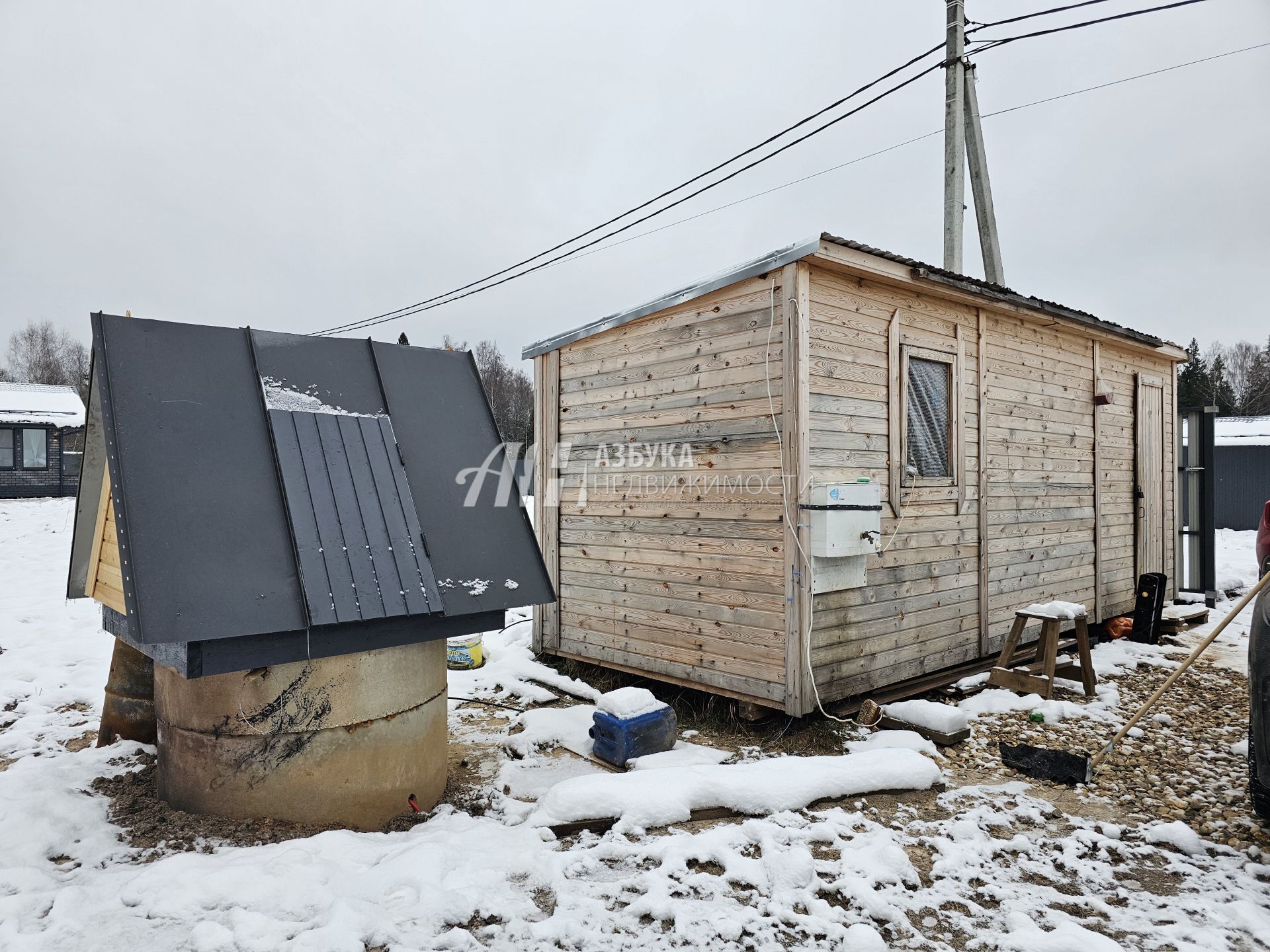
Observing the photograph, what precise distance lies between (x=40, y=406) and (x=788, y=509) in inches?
1111

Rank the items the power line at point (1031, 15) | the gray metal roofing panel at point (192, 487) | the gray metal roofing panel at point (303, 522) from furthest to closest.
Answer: the power line at point (1031, 15)
the gray metal roofing panel at point (303, 522)
the gray metal roofing panel at point (192, 487)

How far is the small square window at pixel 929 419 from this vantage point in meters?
5.48

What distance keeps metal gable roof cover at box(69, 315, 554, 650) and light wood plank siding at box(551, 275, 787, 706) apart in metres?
1.88

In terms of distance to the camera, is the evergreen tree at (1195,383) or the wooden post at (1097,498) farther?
the evergreen tree at (1195,383)

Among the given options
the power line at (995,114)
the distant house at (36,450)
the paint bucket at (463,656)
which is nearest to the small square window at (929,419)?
the paint bucket at (463,656)

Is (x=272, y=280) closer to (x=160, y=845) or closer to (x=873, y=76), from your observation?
(x=873, y=76)

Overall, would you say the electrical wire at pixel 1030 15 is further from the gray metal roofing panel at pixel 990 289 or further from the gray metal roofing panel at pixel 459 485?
the gray metal roofing panel at pixel 459 485

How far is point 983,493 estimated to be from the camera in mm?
6000

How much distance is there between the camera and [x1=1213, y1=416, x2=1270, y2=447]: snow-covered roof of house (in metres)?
18.2

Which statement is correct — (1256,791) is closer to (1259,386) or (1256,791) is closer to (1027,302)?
(1027,302)

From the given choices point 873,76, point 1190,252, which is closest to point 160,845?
point 873,76

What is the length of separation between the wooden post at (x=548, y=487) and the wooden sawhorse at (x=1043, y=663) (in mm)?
3950

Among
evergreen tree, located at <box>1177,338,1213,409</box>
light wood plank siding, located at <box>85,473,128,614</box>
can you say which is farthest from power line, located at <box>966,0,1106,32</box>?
evergreen tree, located at <box>1177,338,1213,409</box>

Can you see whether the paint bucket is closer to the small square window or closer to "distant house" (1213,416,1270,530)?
the small square window
